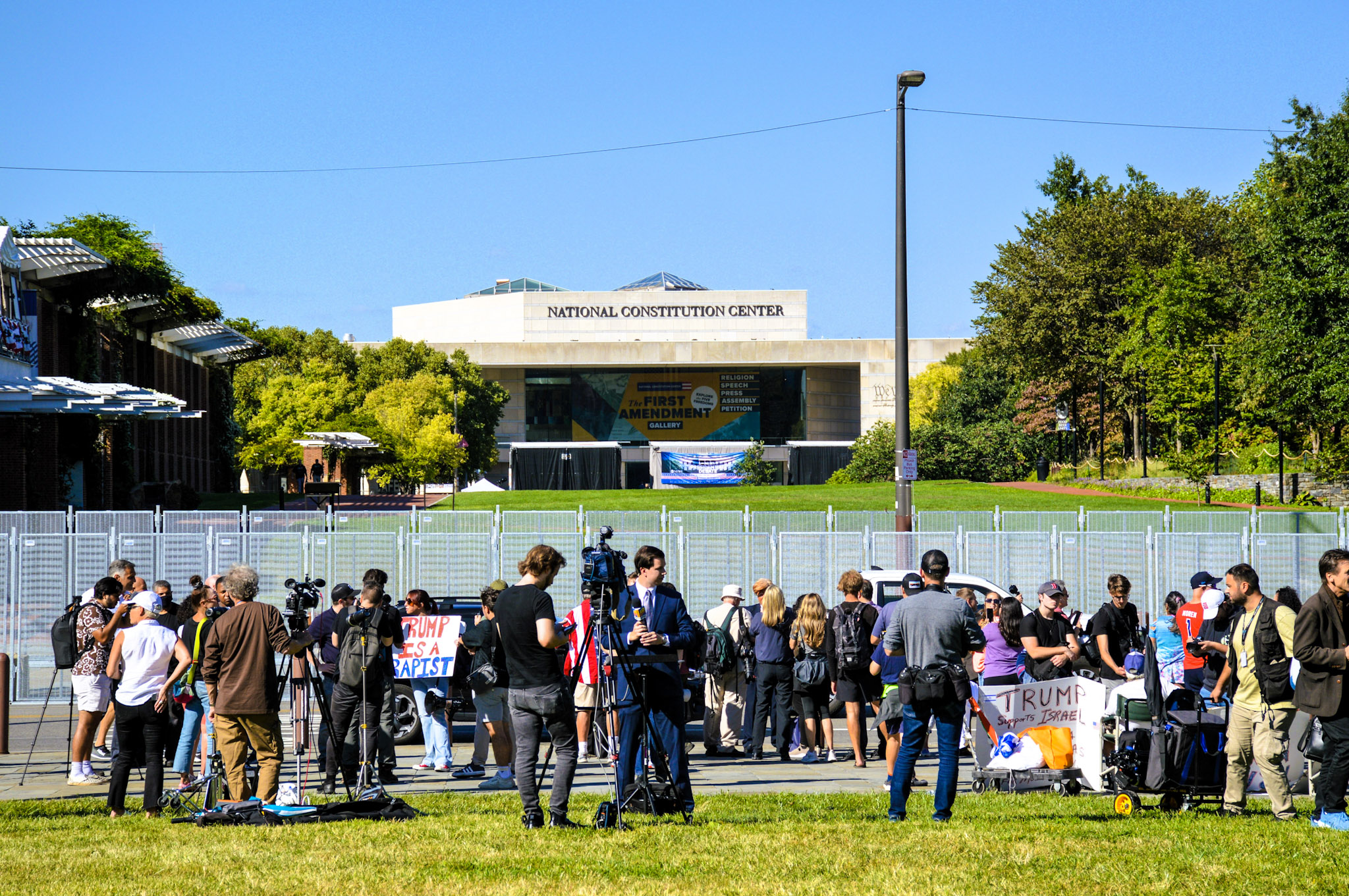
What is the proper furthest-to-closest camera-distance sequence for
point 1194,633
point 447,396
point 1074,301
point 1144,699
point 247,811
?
point 447,396 → point 1074,301 → point 1194,633 → point 1144,699 → point 247,811

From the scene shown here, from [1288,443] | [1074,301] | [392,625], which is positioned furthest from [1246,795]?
[1074,301]

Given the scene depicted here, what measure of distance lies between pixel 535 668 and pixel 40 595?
14948mm

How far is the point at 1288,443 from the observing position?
165ft

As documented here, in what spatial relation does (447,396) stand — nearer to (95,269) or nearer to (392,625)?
(95,269)

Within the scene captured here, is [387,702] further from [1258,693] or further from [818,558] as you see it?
[818,558]

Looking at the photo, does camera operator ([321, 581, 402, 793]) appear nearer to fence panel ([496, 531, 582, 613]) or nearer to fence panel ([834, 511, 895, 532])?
fence panel ([496, 531, 582, 613])

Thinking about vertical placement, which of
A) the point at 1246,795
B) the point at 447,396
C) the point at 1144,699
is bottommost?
the point at 1246,795

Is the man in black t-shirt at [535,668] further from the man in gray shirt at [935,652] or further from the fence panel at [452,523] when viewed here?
the fence panel at [452,523]

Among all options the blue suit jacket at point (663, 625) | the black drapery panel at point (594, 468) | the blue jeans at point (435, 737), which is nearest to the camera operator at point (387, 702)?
the blue jeans at point (435, 737)

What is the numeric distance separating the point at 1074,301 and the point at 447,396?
3680cm

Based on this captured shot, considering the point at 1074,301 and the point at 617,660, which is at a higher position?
the point at 1074,301

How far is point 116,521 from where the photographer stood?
69.3ft

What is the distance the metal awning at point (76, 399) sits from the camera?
2803cm

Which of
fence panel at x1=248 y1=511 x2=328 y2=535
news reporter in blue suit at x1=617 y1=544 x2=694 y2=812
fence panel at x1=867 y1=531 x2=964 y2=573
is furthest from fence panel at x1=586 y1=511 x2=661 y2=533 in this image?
news reporter in blue suit at x1=617 y1=544 x2=694 y2=812
